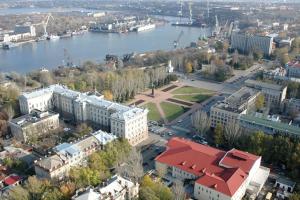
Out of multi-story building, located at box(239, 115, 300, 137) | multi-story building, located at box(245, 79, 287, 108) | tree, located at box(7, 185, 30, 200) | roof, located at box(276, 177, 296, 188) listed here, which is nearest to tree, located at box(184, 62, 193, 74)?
multi-story building, located at box(245, 79, 287, 108)

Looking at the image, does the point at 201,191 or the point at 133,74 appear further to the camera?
the point at 133,74

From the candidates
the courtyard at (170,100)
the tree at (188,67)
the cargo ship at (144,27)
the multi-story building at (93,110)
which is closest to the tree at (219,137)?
the multi-story building at (93,110)

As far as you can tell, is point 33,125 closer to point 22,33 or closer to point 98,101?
point 98,101

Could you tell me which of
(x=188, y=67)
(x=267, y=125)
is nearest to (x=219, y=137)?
(x=267, y=125)

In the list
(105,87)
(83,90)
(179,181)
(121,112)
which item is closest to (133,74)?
(105,87)

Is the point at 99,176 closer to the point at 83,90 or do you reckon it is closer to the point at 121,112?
the point at 121,112

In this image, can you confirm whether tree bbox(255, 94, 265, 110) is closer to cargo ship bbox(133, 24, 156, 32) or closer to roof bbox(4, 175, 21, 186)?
roof bbox(4, 175, 21, 186)

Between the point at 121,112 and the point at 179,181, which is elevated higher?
the point at 121,112

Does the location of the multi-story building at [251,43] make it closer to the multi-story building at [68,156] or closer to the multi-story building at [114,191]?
the multi-story building at [68,156]
